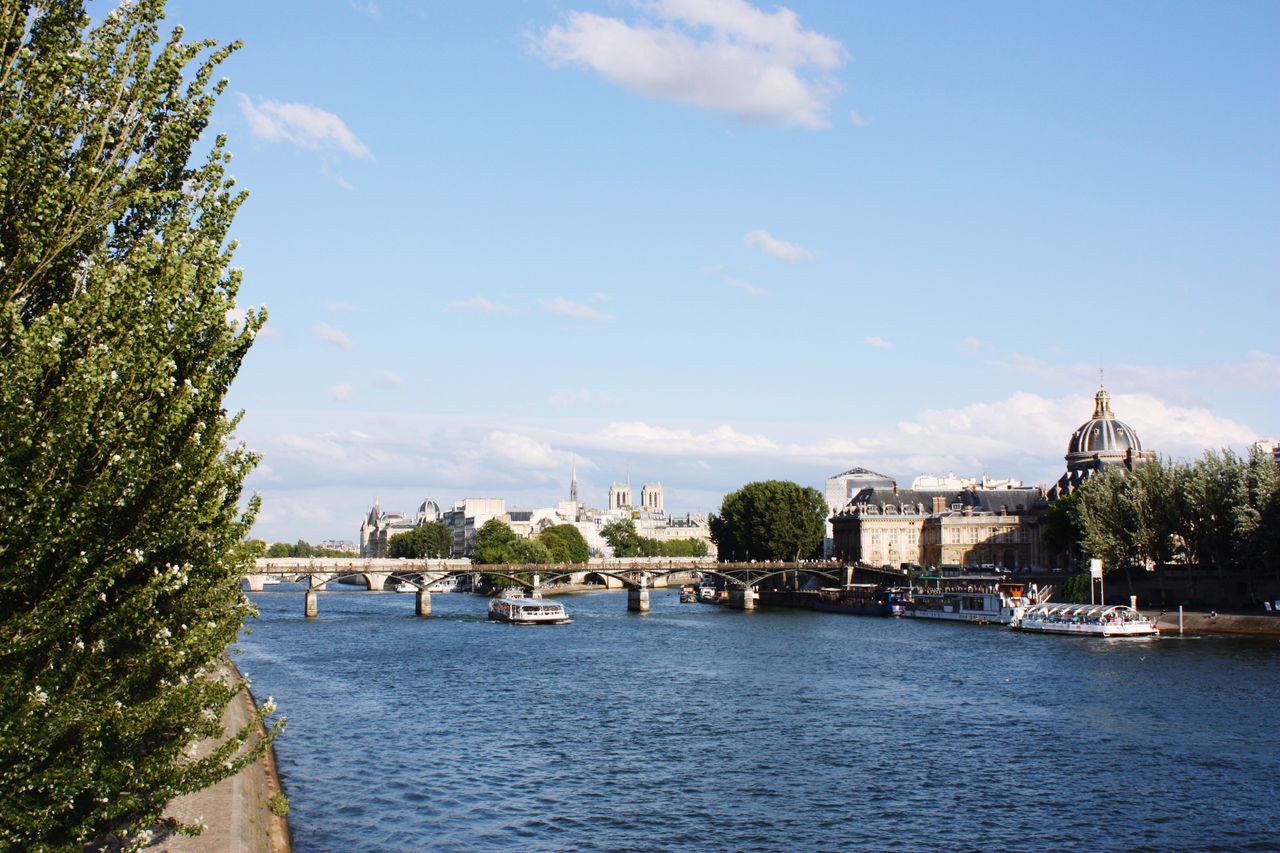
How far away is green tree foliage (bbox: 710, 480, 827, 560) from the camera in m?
153

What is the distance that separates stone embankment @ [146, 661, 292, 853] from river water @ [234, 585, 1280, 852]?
1110 mm

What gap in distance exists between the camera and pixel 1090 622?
88.7m

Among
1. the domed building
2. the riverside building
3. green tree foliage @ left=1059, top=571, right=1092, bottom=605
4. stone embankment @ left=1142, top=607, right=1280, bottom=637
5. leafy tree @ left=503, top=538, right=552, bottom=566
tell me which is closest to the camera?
stone embankment @ left=1142, top=607, right=1280, bottom=637

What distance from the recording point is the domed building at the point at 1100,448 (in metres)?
144

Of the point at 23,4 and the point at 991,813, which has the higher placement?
the point at 23,4

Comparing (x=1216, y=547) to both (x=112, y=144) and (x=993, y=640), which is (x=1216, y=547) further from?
(x=112, y=144)

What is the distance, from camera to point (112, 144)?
17875 millimetres

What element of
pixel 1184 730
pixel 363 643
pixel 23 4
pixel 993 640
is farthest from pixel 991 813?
pixel 363 643

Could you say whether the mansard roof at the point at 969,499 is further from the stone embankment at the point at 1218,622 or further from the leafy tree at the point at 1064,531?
the stone embankment at the point at 1218,622

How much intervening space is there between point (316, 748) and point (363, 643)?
1729 inches

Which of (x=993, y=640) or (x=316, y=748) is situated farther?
(x=993, y=640)

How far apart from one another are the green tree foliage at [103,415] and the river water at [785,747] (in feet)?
49.9

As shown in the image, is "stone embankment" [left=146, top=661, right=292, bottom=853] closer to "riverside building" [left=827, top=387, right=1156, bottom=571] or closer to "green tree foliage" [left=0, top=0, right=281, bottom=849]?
"green tree foliage" [left=0, top=0, right=281, bottom=849]

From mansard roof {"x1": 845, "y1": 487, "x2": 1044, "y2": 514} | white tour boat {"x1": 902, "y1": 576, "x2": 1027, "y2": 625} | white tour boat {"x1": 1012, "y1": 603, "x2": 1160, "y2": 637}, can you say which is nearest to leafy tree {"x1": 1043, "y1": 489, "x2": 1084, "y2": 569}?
Answer: white tour boat {"x1": 902, "y1": 576, "x2": 1027, "y2": 625}
